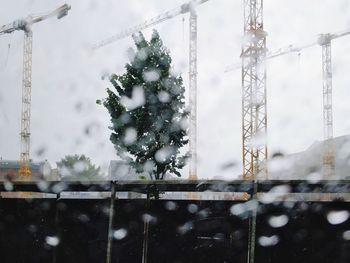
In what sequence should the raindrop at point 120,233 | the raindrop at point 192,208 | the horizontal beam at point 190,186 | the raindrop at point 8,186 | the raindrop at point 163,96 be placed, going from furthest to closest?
the raindrop at point 163,96 → the raindrop at point 8,186 → the raindrop at point 120,233 → the raindrop at point 192,208 → the horizontal beam at point 190,186

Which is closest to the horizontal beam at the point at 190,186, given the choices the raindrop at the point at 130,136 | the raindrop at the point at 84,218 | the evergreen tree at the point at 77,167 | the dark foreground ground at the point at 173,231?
the dark foreground ground at the point at 173,231

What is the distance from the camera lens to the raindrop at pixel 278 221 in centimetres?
771

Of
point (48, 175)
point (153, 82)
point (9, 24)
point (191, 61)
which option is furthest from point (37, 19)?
point (153, 82)

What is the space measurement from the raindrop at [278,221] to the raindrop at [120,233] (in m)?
3.08

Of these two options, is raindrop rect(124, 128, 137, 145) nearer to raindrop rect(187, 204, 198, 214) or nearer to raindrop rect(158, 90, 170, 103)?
raindrop rect(158, 90, 170, 103)

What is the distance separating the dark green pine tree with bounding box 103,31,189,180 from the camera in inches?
794

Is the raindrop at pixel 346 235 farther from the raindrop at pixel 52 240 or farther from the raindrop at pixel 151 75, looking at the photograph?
the raindrop at pixel 151 75

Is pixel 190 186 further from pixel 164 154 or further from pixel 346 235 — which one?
pixel 164 154

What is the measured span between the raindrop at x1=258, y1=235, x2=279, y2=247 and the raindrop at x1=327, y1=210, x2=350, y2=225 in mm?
1072

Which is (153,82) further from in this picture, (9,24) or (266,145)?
(9,24)

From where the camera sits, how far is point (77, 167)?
7688 cm

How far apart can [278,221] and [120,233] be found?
11.0ft

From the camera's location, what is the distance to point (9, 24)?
70.6 metres

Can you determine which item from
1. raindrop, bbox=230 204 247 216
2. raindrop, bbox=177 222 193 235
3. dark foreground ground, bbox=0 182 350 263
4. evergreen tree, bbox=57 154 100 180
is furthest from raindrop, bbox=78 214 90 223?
evergreen tree, bbox=57 154 100 180
